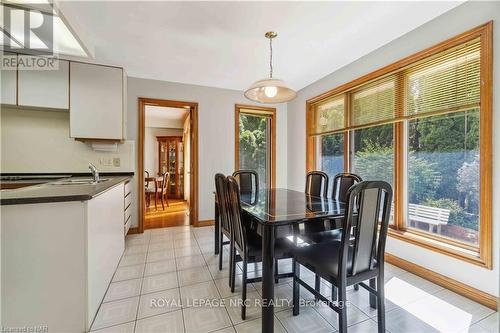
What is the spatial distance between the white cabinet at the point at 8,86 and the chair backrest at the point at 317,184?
12.0 feet

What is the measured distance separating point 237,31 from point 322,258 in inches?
90.2

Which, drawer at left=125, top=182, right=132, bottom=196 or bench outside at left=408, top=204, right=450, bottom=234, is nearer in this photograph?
bench outside at left=408, top=204, right=450, bottom=234

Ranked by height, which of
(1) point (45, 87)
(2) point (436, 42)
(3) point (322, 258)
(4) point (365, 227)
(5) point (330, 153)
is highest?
(2) point (436, 42)

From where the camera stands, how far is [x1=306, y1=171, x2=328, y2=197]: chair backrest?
8.65 feet

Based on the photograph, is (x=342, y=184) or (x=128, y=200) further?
(x=128, y=200)

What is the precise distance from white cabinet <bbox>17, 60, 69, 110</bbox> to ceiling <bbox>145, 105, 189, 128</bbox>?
119 inches

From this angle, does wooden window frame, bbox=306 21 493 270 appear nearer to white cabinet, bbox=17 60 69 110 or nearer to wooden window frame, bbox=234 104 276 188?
wooden window frame, bbox=234 104 276 188

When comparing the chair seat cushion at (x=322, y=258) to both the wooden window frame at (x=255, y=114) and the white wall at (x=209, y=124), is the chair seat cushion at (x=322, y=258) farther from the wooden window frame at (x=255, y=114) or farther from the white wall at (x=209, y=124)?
the wooden window frame at (x=255, y=114)

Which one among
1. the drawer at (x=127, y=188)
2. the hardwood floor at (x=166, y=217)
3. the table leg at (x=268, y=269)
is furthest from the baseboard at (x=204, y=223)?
the table leg at (x=268, y=269)

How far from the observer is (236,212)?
1696mm

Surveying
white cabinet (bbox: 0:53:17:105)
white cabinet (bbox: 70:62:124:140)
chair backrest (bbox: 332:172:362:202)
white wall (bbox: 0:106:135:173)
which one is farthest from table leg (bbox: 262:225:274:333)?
white cabinet (bbox: 0:53:17:105)

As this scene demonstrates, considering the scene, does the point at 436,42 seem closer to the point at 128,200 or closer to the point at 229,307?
the point at 229,307

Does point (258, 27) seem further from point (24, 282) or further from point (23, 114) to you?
point (23, 114)

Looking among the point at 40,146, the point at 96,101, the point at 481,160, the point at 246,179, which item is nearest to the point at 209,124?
the point at 246,179
